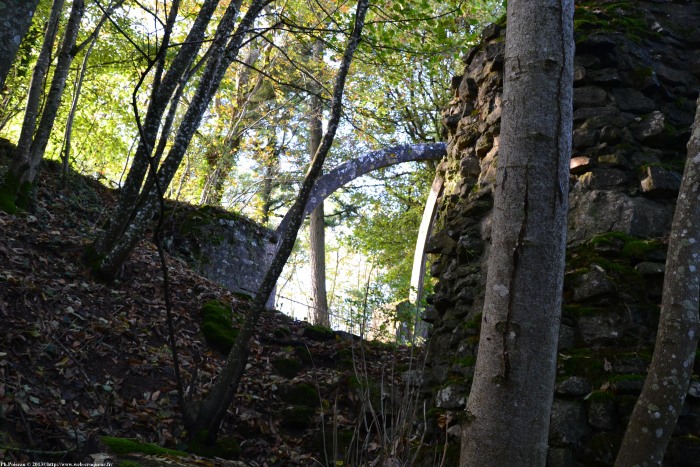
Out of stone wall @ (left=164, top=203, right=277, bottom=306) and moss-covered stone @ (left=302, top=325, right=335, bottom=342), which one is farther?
stone wall @ (left=164, top=203, right=277, bottom=306)

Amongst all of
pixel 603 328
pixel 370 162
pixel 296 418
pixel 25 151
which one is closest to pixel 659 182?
pixel 603 328

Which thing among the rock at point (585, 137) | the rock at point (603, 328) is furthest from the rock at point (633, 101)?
the rock at point (603, 328)

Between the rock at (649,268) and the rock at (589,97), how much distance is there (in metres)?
1.52

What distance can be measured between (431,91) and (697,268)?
13.5 m

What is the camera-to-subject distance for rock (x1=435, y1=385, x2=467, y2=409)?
4.12 metres

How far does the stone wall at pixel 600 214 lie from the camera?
3500 millimetres

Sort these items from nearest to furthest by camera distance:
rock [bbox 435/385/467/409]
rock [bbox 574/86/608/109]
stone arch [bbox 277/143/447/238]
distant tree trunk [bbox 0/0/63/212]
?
rock [bbox 435/385/467/409]
rock [bbox 574/86/608/109]
distant tree trunk [bbox 0/0/63/212]
stone arch [bbox 277/143/447/238]

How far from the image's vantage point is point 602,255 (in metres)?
4.19

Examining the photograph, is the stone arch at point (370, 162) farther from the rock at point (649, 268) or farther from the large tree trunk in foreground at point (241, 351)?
the rock at point (649, 268)

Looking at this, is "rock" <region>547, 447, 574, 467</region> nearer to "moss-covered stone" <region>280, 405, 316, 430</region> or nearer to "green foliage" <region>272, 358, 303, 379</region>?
"moss-covered stone" <region>280, 405, 316, 430</region>

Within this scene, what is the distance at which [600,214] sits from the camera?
4.42 m

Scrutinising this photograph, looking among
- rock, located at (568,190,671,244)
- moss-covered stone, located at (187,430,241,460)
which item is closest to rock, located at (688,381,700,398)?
rock, located at (568,190,671,244)

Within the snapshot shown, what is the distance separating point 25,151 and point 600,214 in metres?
6.42

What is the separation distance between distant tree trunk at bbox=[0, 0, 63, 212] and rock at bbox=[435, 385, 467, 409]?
529 centimetres
